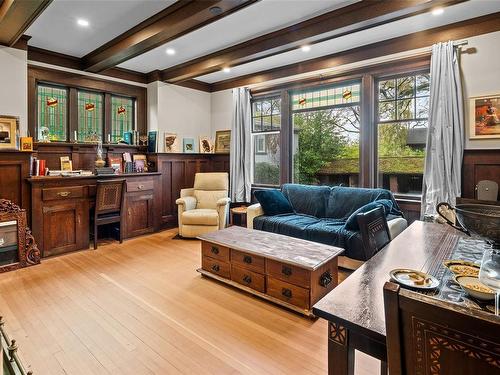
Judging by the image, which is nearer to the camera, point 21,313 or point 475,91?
point 21,313

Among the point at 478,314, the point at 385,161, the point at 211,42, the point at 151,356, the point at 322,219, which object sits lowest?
the point at 151,356

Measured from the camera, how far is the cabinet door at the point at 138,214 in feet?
15.5

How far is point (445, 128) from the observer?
3.40 m

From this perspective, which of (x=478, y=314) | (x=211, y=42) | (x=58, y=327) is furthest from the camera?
(x=211, y=42)

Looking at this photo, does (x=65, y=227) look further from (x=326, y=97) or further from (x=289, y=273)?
(x=326, y=97)

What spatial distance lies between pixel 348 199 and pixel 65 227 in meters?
3.82

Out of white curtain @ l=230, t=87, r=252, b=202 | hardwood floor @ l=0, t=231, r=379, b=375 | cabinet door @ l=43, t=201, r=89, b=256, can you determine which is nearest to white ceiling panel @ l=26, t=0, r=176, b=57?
cabinet door @ l=43, t=201, r=89, b=256

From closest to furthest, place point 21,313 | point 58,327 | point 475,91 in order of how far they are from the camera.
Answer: point 58,327, point 21,313, point 475,91

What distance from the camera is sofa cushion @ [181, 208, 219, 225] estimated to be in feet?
14.9

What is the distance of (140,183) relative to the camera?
4.82 metres

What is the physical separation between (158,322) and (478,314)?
2.28 meters

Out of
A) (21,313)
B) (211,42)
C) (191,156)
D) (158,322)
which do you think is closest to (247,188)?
(191,156)

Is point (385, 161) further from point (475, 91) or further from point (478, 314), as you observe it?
point (478, 314)

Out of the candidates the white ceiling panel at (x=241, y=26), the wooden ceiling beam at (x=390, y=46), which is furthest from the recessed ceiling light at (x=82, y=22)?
the wooden ceiling beam at (x=390, y=46)
